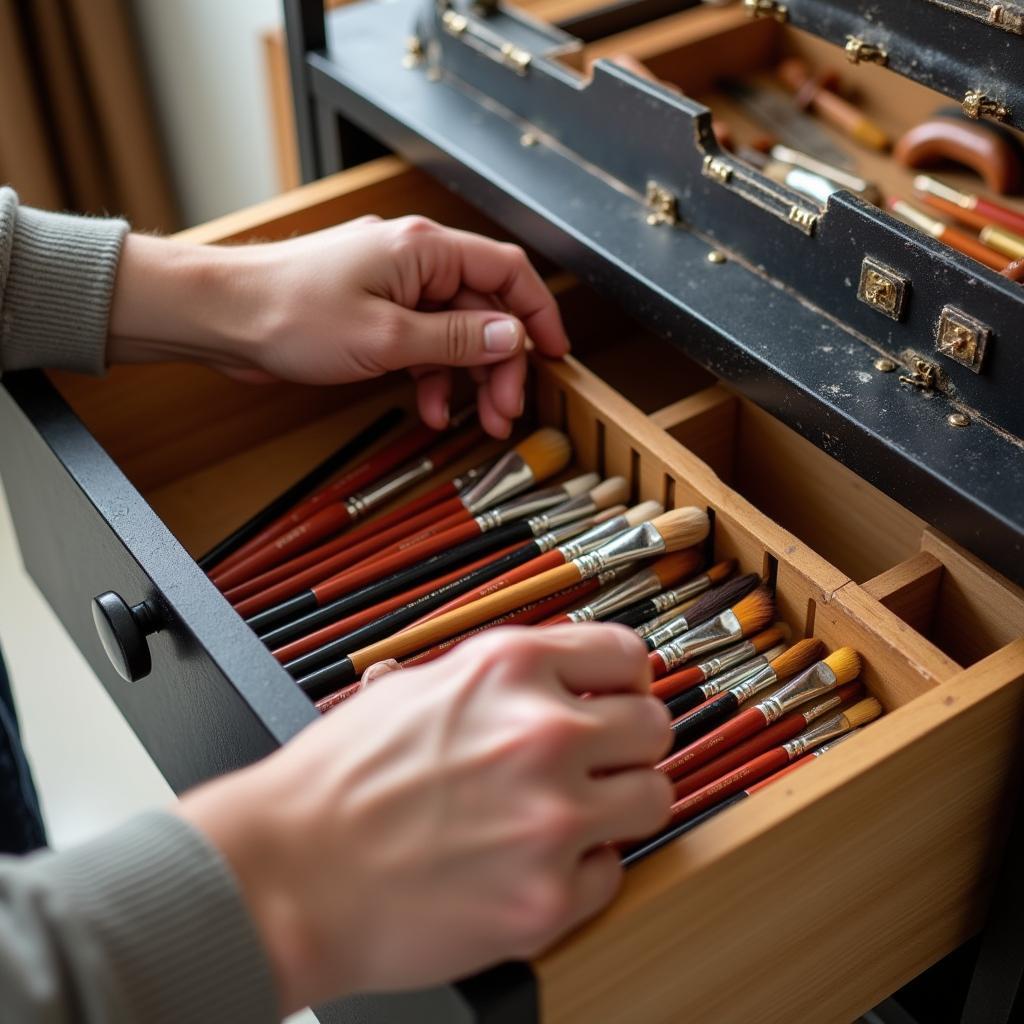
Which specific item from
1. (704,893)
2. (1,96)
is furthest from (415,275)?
(1,96)

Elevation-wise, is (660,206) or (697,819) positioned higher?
(660,206)

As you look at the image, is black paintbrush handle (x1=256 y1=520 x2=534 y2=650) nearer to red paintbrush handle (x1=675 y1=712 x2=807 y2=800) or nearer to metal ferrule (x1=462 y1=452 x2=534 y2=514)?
metal ferrule (x1=462 y1=452 x2=534 y2=514)

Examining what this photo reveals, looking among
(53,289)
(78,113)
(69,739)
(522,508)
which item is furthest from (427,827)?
(78,113)

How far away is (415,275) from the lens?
0.75 meters

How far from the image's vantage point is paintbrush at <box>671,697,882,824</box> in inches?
23.2

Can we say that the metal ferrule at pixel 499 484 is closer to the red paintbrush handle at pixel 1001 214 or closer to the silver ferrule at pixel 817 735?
the silver ferrule at pixel 817 735

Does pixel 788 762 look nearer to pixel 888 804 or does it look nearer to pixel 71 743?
pixel 888 804

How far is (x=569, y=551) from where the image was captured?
0.71 metres

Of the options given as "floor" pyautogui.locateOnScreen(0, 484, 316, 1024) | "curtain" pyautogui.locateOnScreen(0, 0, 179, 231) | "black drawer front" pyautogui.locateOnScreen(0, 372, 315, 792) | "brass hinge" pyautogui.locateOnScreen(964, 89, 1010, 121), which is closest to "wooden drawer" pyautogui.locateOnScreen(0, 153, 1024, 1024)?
"black drawer front" pyautogui.locateOnScreen(0, 372, 315, 792)

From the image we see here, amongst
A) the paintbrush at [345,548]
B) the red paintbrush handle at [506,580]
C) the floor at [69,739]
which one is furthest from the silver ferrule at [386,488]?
the floor at [69,739]

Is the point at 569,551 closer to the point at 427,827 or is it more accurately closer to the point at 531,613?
the point at 531,613

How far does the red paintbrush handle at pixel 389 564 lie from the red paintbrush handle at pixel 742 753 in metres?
0.20

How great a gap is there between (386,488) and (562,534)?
0.41 ft

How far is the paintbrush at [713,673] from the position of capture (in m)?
0.65
